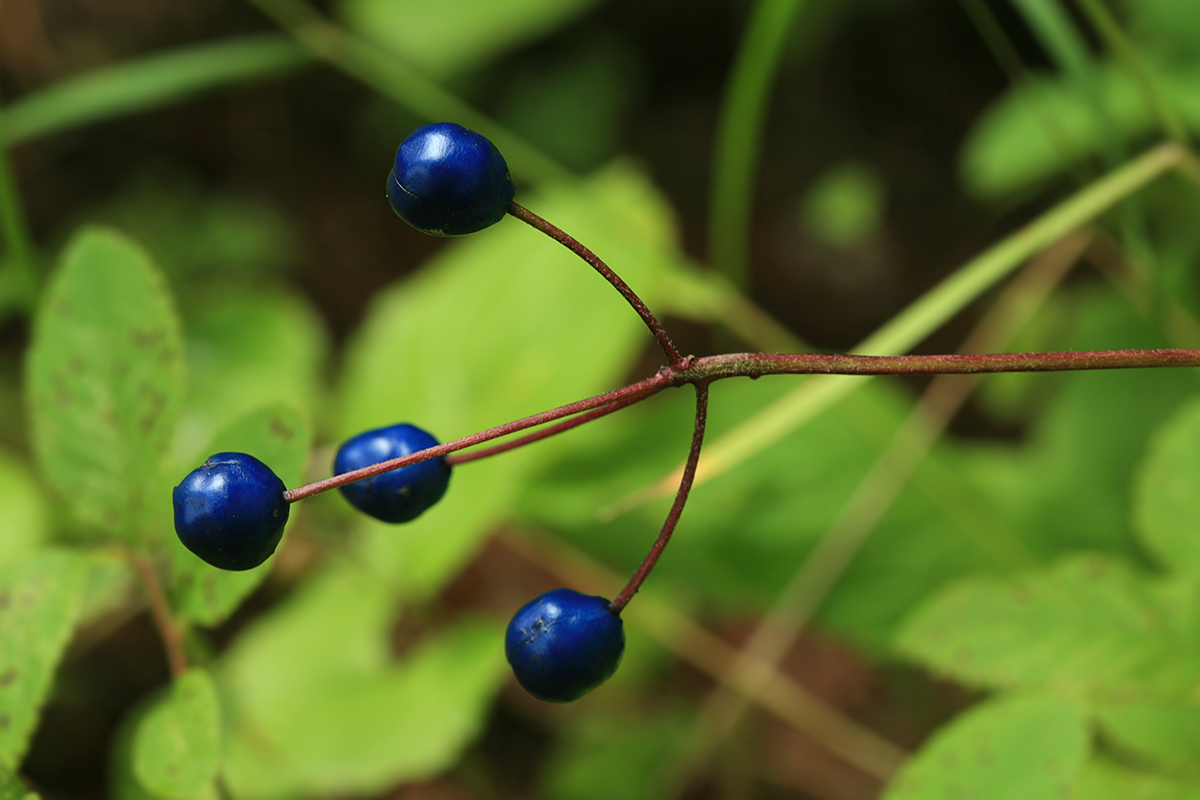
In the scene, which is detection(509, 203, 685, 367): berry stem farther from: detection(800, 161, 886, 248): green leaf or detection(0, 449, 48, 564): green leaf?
detection(800, 161, 886, 248): green leaf

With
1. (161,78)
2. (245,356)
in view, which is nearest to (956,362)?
(161,78)

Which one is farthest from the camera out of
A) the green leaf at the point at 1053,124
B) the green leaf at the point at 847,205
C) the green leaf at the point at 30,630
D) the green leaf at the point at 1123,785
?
the green leaf at the point at 847,205

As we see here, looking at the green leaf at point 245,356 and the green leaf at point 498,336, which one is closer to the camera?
the green leaf at point 498,336

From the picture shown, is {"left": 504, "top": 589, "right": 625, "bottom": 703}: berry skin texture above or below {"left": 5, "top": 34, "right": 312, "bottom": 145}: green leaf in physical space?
below

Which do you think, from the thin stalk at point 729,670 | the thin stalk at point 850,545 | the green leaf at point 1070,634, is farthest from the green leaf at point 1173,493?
the thin stalk at point 729,670

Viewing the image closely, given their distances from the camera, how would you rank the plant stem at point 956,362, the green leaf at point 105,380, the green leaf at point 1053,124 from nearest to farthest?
the plant stem at point 956,362, the green leaf at point 105,380, the green leaf at point 1053,124

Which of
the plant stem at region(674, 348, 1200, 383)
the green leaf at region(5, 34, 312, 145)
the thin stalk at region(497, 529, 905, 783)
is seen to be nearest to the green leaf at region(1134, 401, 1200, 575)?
the plant stem at region(674, 348, 1200, 383)

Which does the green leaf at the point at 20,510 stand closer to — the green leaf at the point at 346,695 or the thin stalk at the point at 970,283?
the green leaf at the point at 346,695
